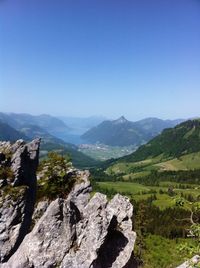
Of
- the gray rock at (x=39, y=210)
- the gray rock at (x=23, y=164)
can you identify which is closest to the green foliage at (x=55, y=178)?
the gray rock at (x=39, y=210)

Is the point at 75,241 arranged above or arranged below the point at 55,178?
below

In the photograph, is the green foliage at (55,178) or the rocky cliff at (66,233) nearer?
the rocky cliff at (66,233)

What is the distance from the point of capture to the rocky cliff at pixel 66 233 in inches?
952

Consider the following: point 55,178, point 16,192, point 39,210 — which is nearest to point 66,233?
point 16,192

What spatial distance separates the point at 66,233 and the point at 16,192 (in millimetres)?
10333

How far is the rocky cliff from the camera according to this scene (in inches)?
952

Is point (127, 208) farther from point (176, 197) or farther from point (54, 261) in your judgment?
point (176, 197)

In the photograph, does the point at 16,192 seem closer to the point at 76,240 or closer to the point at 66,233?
the point at 66,233

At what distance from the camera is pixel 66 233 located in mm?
25297

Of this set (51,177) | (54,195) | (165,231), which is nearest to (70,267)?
(54,195)

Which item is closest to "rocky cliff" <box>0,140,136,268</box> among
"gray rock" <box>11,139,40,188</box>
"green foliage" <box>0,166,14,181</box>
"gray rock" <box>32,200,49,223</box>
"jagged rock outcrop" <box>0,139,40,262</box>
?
"jagged rock outcrop" <box>0,139,40,262</box>

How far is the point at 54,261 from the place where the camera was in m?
23.9

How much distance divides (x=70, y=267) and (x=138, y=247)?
201 feet

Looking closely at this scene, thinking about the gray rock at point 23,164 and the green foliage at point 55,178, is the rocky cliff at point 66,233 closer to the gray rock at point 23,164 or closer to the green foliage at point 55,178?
the gray rock at point 23,164
